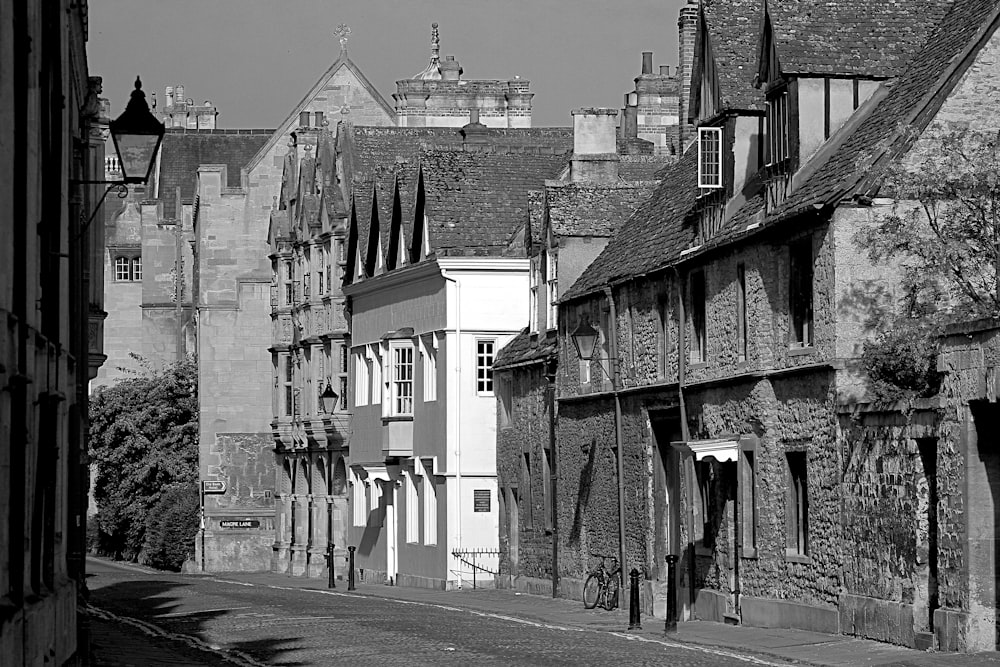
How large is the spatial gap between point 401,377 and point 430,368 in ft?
7.06

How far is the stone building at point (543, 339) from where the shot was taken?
39.1 meters

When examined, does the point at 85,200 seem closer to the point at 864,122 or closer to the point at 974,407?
the point at 864,122

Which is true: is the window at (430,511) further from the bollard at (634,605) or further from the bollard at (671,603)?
the bollard at (671,603)

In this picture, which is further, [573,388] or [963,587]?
[573,388]

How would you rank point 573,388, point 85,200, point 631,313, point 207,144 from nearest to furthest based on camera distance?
point 85,200, point 631,313, point 573,388, point 207,144

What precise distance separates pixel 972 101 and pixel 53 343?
1303cm

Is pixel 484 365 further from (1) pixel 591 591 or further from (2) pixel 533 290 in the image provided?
(1) pixel 591 591

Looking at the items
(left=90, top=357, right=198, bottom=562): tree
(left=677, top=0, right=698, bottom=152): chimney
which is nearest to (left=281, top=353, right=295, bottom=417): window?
(left=90, top=357, right=198, bottom=562): tree

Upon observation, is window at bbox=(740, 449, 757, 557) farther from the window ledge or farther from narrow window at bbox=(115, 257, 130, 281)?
narrow window at bbox=(115, 257, 130, 281)

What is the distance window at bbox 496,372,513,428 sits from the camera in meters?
43.5

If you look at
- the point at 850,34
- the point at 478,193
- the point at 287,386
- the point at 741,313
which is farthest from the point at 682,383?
the point at 287,386

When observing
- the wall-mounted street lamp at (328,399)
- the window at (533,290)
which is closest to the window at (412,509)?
the wall-mounted street lamp at (328,399)

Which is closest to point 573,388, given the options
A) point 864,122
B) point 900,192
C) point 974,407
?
point 864,122

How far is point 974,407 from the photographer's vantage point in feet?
68.2
